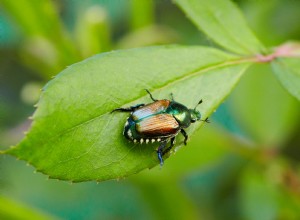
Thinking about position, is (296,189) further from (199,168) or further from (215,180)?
(215,180)

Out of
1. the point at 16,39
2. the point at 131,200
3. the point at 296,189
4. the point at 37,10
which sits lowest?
the point at 296,189

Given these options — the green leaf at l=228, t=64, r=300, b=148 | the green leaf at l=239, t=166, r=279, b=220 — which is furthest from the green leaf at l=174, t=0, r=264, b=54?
the green leaf at l=228, t=64, r=300, b=148

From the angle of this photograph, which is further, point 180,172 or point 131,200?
point 131,200

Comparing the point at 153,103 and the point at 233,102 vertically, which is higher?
the point at 233,102

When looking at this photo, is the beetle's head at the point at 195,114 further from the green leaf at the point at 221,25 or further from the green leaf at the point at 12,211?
the green leaf at the point at 12,211

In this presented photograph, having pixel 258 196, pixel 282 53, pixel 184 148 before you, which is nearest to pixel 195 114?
pixel 282 53

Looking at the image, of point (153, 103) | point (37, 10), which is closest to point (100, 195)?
point (37, 10)

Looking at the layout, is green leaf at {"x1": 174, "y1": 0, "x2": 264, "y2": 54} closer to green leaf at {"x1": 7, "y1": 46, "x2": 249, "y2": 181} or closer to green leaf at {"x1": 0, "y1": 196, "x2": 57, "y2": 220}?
green leaf at {"x1": 7, "y1": 46, "x2": 249, "y2": 181}
